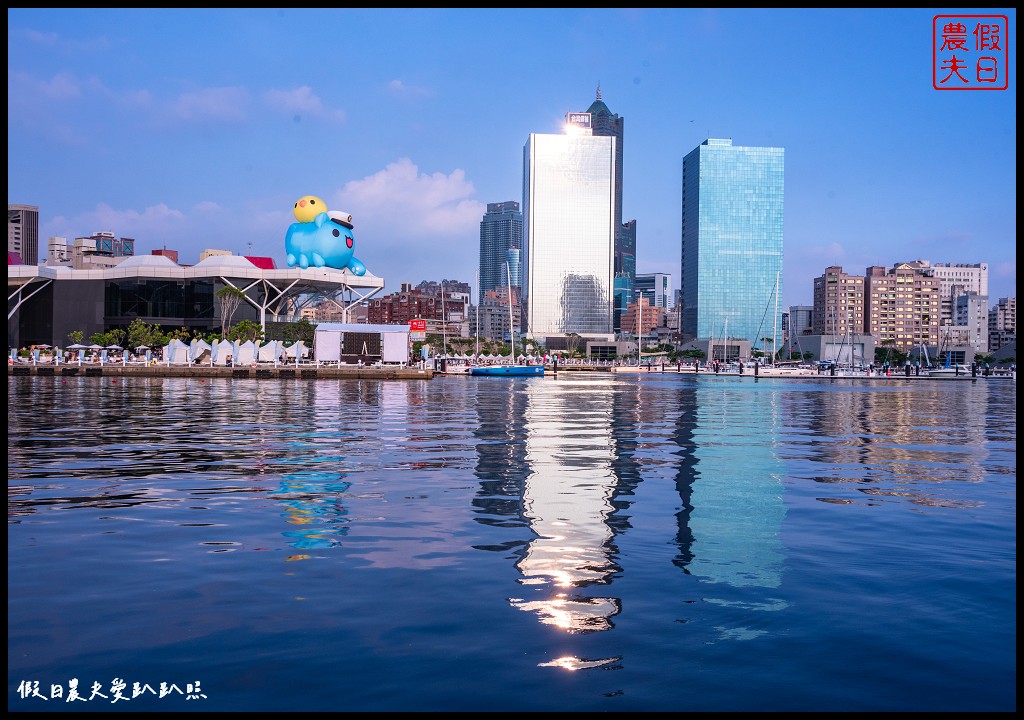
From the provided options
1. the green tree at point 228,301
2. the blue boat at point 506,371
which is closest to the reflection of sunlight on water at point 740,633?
the blue boat at point 506,371

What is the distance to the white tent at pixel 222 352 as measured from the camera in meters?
94.6

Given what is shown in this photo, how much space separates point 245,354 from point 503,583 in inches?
3508

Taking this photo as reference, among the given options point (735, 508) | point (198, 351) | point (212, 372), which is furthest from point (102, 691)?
point (198, 351)

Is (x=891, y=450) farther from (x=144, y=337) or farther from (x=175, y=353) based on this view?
(x=144, y=337)

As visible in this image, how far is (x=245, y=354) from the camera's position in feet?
310

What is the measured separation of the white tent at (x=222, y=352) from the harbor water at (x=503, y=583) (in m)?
74.2

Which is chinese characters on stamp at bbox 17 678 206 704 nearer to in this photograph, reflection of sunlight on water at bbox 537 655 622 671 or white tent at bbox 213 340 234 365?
reflection of sunlight on water at bbox 537 655 622 671

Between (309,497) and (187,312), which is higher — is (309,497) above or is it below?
below

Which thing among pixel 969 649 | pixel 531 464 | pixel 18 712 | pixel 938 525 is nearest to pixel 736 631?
pixel 969 649

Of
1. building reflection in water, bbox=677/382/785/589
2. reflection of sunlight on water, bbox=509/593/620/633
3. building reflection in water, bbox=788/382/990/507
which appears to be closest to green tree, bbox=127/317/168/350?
building reflection in water, bbox=788/382/990/507

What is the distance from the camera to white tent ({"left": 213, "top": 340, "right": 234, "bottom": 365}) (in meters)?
94.6

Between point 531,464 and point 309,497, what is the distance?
6.99 m

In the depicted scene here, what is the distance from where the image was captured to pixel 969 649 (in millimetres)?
8148

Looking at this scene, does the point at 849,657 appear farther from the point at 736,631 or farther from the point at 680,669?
the point at 680,669
